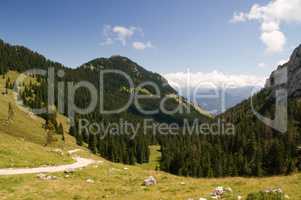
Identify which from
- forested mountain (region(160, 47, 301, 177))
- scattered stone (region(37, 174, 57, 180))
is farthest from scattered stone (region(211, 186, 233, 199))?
forested mountain (region(160, 47, 301, 177))

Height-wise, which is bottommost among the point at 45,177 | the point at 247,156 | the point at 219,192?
the point at 247,156

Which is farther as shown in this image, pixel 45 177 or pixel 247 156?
pixel 247 156

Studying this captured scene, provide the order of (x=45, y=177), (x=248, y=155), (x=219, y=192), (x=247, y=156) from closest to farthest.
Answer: (x=219, y=192)
(x=45, y=177)
(x=247, y=156)
(x=248, y=155)

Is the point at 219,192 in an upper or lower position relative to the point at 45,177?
upper

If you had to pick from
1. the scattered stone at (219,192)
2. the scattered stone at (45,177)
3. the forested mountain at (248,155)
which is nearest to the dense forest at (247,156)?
the forested mountain at (248,155)

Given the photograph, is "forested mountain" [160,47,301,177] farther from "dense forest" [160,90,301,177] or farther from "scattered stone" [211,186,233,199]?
"scattered stone" [211,186,233,199]

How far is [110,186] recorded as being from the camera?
31.3 metres

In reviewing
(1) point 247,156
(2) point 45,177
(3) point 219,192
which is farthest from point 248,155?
(3) point 219,192

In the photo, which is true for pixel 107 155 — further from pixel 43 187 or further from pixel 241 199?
pixel 241 199

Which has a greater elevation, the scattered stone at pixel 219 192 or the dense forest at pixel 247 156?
the scattered stone at pixel 219 192

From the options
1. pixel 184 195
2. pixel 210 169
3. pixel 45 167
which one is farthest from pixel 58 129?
pixel 184 195

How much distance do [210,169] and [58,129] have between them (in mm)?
72137

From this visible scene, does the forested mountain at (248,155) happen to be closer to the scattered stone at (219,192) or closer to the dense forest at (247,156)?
the dense forest at (247,156)

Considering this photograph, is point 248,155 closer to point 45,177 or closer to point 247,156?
point 247,156
